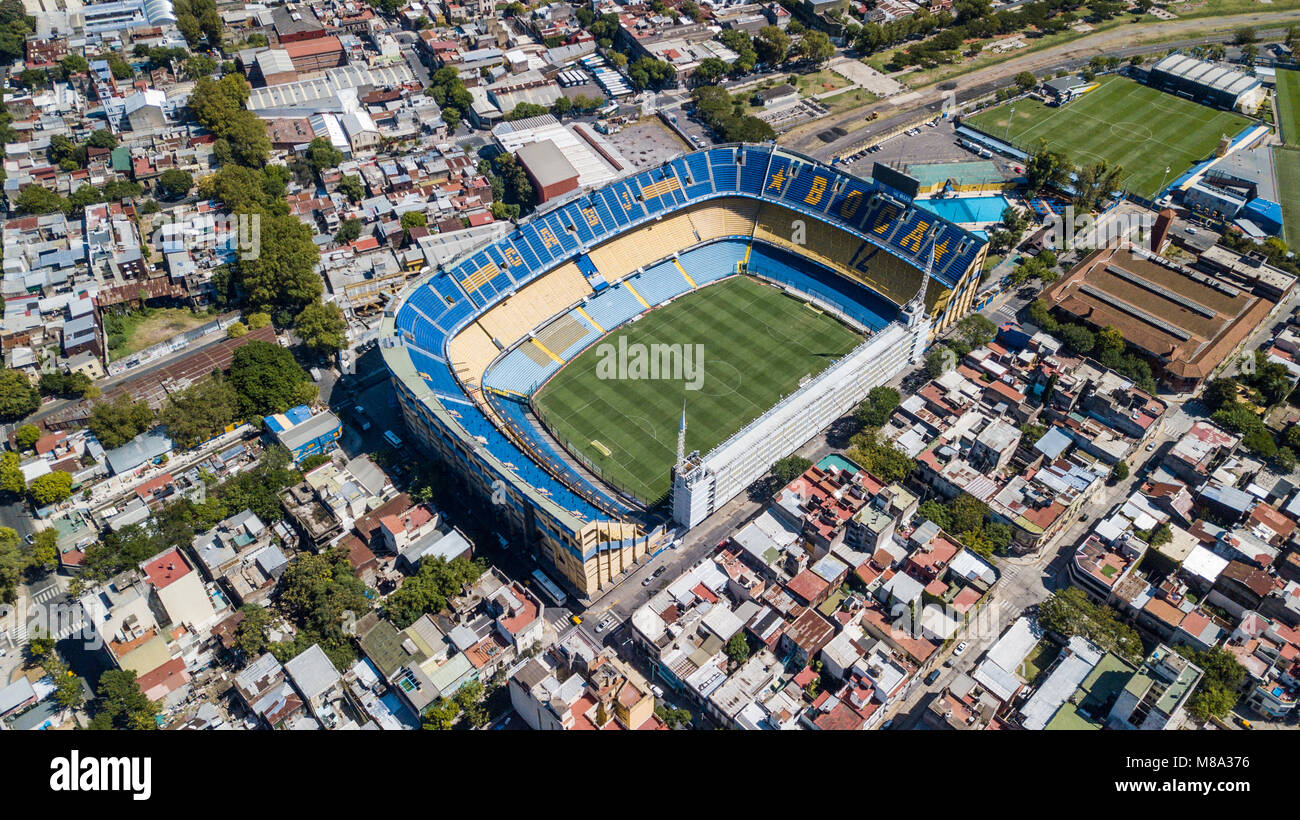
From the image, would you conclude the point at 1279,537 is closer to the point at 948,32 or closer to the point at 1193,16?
the point at 948,32

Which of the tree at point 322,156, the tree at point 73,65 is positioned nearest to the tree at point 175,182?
the tree at point 322,156

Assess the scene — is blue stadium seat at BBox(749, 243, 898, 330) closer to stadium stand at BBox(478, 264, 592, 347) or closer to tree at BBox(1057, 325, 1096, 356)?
tree at BBox(1057, 325, 1096, 356)

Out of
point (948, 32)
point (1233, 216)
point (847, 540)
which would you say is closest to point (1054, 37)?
point (948, 32)

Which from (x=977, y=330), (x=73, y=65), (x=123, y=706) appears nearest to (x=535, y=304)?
(x=977, y=330)

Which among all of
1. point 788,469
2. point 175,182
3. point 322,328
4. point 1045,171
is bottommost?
point 322,328

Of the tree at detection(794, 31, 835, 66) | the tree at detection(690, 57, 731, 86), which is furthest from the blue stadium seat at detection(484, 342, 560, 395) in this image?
the tree at detection(794, 31, 835, 66)

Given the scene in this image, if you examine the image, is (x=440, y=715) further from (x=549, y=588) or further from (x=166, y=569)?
(x=166, y=569)
